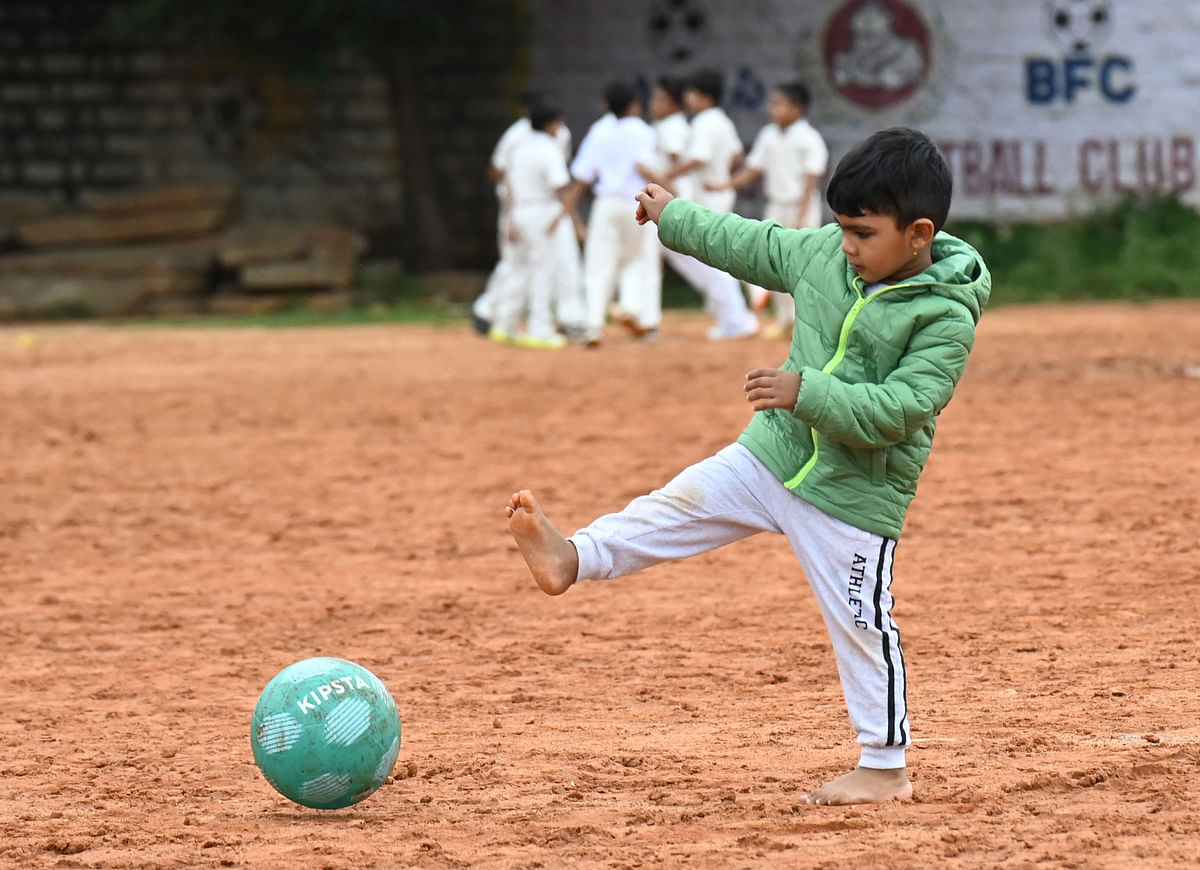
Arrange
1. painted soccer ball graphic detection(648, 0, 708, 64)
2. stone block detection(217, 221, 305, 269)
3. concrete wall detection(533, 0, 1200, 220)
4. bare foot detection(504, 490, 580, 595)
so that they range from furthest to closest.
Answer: painted soccer ball graphic detection(648, 0, 708, 64)
concrete wall detection(533, 0, 1200, 220)
stone block detection(217, 221, 305, 269)
bare foot detection(504, 490, 580, 595)

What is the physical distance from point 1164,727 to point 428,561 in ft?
11.6

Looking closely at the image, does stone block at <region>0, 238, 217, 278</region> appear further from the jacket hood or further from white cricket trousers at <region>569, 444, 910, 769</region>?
the jacket hood

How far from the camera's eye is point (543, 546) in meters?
3.98

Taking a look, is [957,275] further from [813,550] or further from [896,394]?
[813,550]

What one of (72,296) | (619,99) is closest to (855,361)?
(619,99)

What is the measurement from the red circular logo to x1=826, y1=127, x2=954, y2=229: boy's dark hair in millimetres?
17452

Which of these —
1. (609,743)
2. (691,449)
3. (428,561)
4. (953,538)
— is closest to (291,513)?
(428,561)

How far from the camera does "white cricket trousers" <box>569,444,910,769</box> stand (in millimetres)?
3826

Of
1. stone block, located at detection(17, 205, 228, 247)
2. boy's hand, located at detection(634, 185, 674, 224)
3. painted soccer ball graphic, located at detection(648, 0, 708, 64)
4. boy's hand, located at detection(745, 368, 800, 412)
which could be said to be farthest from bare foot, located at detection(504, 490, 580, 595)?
painted soccer ball graphic, located at detection(648, 0, 708, 64)

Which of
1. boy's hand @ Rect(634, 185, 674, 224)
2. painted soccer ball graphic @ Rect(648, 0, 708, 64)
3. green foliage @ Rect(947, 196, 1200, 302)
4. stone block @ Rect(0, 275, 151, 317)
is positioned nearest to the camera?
boy's hand @ Rect(634, 185, 674, 224)

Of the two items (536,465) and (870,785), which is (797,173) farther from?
(870,785)

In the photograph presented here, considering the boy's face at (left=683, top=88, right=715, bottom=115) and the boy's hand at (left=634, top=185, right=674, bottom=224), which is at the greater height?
the boy's hand at (left=634, top=185, right=674, bottom=224)

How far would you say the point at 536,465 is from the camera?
9195 mm

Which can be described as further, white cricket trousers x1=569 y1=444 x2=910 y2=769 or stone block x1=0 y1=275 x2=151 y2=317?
stone block x1=0 y1=275 x2=151 y2=317
